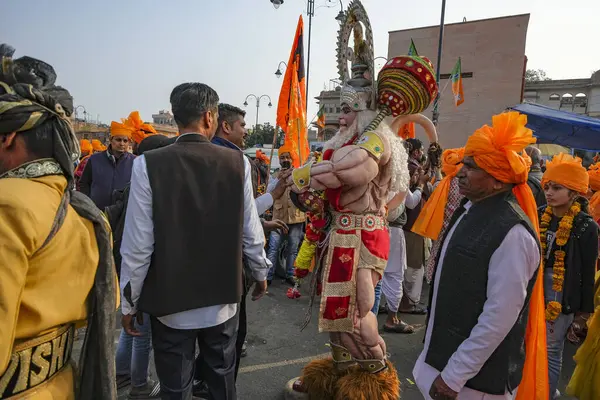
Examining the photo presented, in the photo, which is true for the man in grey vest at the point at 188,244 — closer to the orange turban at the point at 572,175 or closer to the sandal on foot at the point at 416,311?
the orange turban at the point at 572,175

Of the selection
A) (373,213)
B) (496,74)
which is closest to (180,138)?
(373,213)

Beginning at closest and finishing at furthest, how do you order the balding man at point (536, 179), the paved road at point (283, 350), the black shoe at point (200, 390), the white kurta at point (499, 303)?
the white kurta at point (499, 303), the black shoe at point (200, 390), the paved road at point (283, 350), the balding man at point (536, 179)

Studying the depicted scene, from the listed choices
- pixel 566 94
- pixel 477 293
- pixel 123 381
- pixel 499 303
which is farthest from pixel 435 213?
pixel 566 94

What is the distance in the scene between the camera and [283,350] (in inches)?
161

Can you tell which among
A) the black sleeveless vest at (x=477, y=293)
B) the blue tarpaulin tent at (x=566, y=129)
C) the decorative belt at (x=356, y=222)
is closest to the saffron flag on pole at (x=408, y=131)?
the decorative belt at (x=356, y=222)

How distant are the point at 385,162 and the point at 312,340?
7.94ft

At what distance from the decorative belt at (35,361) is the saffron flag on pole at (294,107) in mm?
3424

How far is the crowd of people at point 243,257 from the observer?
1258mm

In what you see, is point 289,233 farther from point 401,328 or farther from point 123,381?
point 123,381

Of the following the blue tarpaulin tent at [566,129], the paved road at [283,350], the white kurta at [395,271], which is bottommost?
the paved road at [283,350]

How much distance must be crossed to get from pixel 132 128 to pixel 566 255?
A: 499 centimetres

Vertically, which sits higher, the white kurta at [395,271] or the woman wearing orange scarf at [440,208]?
the woman wearing orange scarf at [440,208]

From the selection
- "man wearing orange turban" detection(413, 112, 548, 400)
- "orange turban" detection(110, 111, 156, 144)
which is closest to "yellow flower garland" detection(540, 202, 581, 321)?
"man wearing orange turban" detection(413, 112, 548, 400)

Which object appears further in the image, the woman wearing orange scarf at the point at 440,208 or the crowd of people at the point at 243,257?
the woman wearing orange scarf at the point at 440,208
